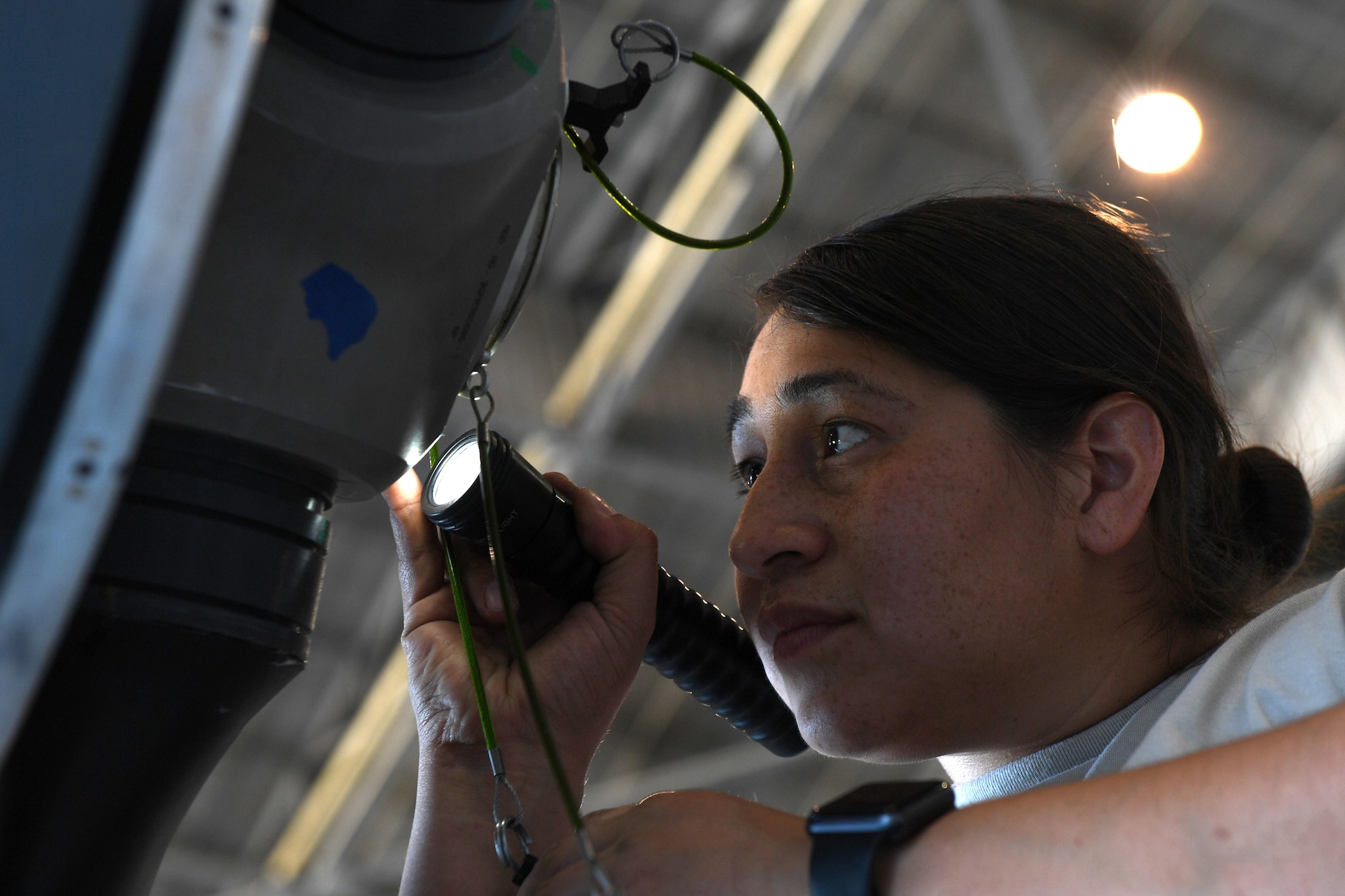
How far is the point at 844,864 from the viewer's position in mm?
577

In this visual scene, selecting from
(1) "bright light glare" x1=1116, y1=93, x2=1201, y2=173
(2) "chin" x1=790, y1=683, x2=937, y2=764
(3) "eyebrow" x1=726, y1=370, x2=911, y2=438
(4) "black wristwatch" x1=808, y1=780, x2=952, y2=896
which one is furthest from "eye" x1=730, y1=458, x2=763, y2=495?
(1) "bright light glare" x1=1116, y1=93, x2=1201, y2=173

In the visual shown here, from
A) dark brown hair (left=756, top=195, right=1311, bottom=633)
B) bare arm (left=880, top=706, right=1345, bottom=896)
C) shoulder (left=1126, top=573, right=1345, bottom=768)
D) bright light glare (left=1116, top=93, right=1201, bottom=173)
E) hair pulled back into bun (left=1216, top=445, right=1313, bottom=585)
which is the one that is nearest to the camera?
bare arm (left=880, top=706, right=1345, bottom=896)

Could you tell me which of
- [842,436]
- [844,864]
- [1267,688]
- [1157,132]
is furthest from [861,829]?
[1157,132]

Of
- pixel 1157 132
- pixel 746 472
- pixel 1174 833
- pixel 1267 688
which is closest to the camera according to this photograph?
pixel 1174 833

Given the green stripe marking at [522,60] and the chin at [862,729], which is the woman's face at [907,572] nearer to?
the chin at [862,729]

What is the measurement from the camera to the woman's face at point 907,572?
93 cm

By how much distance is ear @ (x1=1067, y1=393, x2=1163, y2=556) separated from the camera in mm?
1018

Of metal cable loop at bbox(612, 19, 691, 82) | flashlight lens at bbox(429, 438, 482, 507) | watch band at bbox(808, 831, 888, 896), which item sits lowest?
watch band at bbox(808, 831, 888, 896)

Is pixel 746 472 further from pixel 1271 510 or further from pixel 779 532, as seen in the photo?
pixel 1271 510

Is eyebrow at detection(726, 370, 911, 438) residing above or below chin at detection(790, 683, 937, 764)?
above

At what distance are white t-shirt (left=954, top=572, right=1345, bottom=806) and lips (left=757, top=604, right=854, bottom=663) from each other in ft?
0.71

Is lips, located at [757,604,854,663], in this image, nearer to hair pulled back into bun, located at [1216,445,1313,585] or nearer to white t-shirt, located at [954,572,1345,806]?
white t-shirt, located at [954,572,1345,806]

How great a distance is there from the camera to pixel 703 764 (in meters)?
5.98

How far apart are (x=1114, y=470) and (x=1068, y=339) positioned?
121mm
